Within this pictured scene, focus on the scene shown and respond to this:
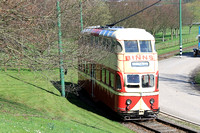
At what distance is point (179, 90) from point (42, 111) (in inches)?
435

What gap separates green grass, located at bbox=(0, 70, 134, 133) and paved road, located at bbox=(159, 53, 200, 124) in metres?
3.96

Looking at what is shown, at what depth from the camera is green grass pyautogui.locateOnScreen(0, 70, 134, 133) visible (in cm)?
1102

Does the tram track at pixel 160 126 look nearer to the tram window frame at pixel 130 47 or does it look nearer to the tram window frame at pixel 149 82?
the tram window frame at pixel 149 82

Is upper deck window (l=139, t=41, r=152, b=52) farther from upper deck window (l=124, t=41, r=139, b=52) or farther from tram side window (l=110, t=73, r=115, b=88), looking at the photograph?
tram side window (l=110, t=73, r=115, b=88)

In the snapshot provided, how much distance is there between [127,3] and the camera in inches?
2205

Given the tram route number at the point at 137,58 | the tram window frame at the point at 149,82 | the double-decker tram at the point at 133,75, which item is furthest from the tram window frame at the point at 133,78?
the tram route number at the point at 137,58

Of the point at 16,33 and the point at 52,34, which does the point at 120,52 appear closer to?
the point at 52,34

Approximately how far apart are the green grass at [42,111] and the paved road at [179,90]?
13.0 ft

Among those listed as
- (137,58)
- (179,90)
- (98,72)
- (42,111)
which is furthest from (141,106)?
(179,90)

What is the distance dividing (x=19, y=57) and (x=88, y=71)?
861 centimetres

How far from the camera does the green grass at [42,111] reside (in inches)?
434

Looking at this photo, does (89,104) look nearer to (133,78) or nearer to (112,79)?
(112,79)

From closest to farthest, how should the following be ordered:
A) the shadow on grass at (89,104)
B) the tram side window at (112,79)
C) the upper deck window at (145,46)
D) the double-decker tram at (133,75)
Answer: the double-decker tram at (133,75) < the upper deck window at (145,46) < the tram side window at (112,79) < the shadow on grass at (89,104)

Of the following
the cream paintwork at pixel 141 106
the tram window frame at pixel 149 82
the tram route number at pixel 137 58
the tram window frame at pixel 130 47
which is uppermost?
the tram window frame at pixel 130 47
